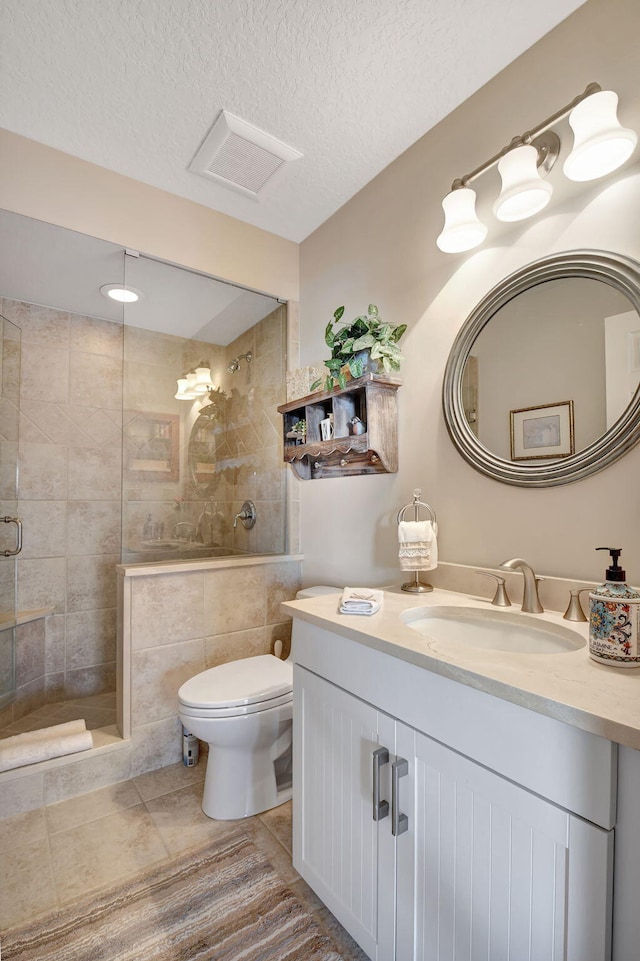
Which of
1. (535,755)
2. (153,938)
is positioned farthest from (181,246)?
(153,938)

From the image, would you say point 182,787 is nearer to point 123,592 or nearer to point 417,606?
point 123,592

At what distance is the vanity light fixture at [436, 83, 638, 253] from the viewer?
1.11 m

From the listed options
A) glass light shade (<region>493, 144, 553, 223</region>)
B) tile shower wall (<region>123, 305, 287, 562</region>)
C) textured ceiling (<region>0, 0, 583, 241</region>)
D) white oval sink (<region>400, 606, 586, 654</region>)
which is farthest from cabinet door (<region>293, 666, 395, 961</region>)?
textured ceiling (<region>0, 0, 583, 241</region>)

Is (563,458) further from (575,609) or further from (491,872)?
(491,872)

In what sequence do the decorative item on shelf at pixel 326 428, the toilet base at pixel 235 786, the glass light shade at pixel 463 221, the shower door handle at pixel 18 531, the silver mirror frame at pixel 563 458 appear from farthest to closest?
the shower door handle at pixel 18 531 < the decorative item on shelf at pixel 326 428 < the toilet base at pixel 235 786 < the glass light shade at pixel 463 221 < the silver mirror frame at pixel 563 458

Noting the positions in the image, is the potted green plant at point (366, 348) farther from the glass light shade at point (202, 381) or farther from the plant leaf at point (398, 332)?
the glass light shade at point (202, 381)

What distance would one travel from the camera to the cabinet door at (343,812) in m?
1.05

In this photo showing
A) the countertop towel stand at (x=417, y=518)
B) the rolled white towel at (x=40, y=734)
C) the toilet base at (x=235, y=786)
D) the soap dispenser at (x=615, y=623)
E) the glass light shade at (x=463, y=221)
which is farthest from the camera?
the rolled white towel at (x=40, y=734)

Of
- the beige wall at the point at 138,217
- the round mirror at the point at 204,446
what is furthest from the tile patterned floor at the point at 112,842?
the beige wall at the point at 138,217

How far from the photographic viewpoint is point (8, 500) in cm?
242

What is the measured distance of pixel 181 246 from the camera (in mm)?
2213

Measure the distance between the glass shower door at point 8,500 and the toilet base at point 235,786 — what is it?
1229mm

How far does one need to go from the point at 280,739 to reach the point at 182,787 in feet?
1.62

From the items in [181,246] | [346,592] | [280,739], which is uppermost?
[181,246]
